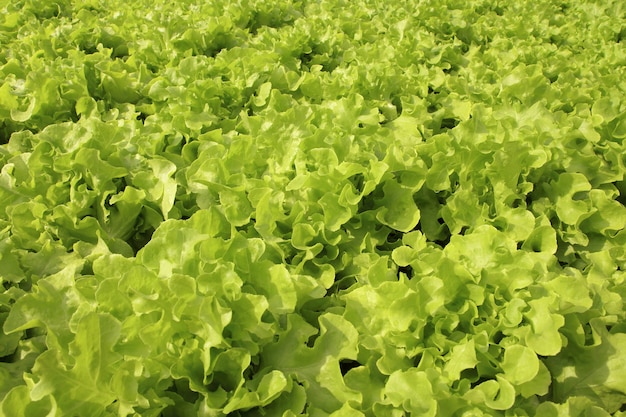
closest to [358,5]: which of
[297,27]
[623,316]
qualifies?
[297,27]

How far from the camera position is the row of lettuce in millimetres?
1854

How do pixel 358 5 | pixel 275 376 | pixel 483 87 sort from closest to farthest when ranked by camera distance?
pixel 275 376, pixel 483 87, pixel 358 5

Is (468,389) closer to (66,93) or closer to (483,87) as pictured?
(483,87)

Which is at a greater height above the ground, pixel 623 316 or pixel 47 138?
pixel 47 138

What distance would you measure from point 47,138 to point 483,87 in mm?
2985

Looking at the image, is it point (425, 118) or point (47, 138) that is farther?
point (425, 118)

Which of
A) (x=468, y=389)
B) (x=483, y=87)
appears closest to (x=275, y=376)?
(x=468, y=389)

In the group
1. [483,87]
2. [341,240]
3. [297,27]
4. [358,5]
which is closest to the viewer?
[341,240]

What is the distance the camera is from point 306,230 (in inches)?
95.8

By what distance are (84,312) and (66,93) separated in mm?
2093

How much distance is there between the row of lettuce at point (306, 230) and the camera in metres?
1.85

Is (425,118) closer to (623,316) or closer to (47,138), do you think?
(623,316)

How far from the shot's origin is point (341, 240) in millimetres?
2547

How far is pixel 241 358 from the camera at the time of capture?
1855 mm
